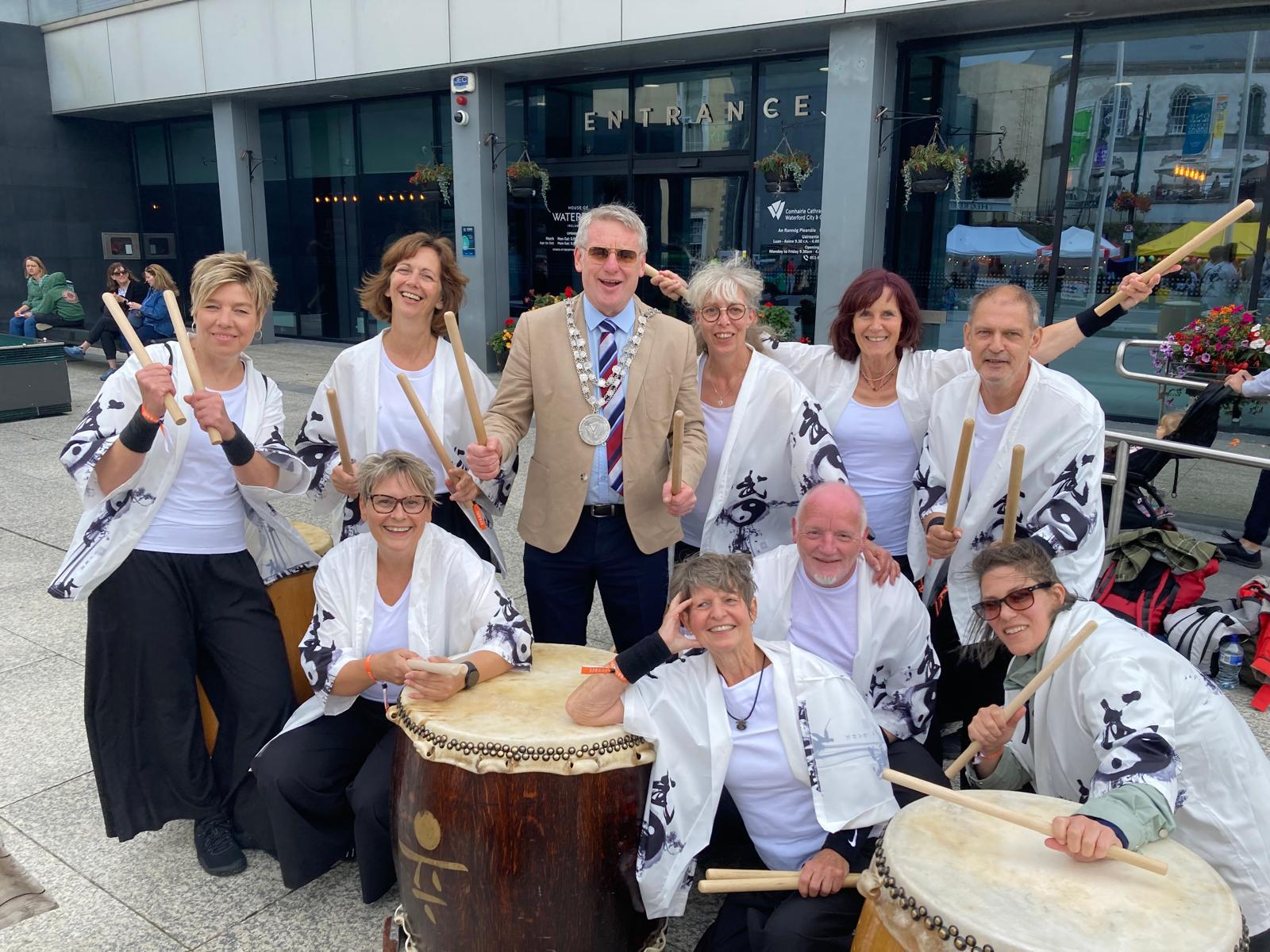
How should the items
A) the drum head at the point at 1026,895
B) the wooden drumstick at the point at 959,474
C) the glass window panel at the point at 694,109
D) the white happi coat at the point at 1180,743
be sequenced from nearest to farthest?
the drum head at the point at 1026,895 < the white happi coat at the point at 1180,743 < the wooden drumstick at the point at 959,474 < the glass window panel at the point at 694,109

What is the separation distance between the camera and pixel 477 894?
2135 millimetres

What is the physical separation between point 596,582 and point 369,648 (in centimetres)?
77

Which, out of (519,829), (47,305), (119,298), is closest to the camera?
(519,829)

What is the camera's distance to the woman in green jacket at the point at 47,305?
39.1 ft

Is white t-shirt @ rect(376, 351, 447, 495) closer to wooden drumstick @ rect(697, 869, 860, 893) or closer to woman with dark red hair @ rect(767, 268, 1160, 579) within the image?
woman with dark red hair @ rect(767, 268, 1160, 579)

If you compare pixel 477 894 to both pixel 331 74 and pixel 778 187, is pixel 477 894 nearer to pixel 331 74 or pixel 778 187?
pixel 778 187

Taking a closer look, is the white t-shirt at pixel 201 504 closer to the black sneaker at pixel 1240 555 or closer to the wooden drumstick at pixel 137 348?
the wooden drumstick at pixel 137 348

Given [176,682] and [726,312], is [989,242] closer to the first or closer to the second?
[726,312]

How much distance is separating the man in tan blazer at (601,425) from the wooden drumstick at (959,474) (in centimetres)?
70

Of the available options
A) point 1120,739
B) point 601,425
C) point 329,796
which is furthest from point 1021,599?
point 329,796

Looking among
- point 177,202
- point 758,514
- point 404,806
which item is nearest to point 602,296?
point 758,514

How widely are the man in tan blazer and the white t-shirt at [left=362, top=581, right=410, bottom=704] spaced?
435mm

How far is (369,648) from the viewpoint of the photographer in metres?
2.60

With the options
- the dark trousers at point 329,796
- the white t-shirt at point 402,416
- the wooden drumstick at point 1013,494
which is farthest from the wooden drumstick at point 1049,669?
the white t-shirt at point 402,416
